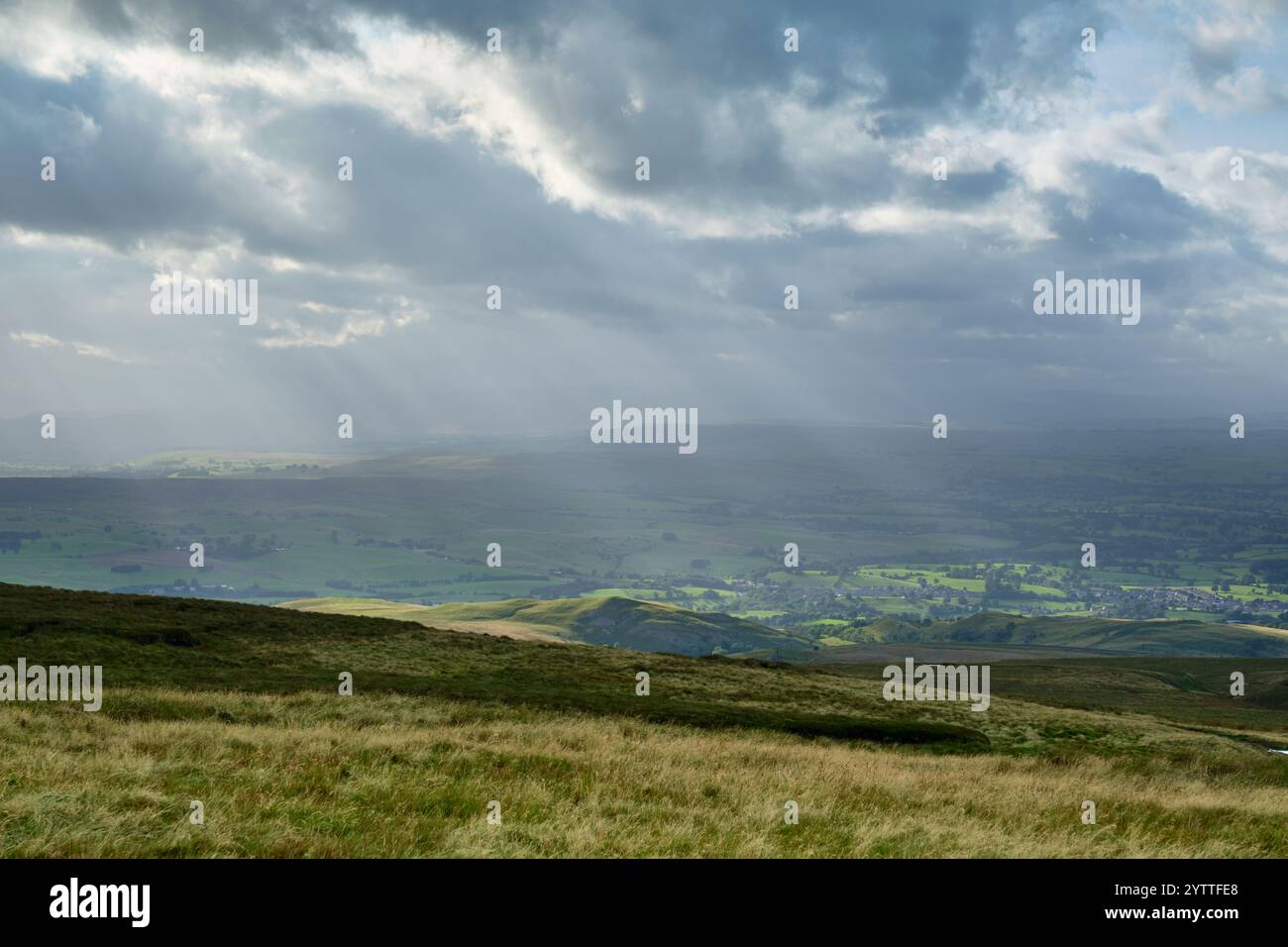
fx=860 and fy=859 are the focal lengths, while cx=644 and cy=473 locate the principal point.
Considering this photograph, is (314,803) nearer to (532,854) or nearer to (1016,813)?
(532,854)
